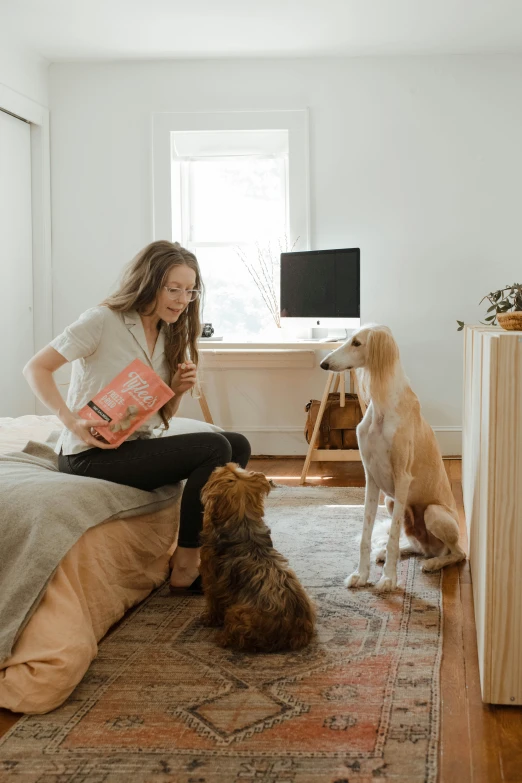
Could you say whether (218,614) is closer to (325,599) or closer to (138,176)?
(325,599)

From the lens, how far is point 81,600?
2.15 m

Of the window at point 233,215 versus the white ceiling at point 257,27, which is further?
the window at point 233,215

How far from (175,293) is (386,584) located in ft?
3.90

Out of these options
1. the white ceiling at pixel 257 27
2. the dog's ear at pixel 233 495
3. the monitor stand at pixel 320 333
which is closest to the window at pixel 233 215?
the monitor stand at pixel 320 333

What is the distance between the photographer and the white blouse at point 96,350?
8.07 feet

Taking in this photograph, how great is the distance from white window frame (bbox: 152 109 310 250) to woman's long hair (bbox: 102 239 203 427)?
287 centimetres

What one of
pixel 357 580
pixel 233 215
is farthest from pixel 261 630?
pixel 233 215

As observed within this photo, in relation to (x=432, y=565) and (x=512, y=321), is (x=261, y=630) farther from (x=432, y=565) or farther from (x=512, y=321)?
(x=512, y=321)

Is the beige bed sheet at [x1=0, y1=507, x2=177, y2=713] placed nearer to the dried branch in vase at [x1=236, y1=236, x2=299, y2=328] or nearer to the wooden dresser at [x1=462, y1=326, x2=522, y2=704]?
the wooden dresser at [x1=462, y1=326, x2=522, y2=704]

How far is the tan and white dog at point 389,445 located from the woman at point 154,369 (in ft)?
1.70

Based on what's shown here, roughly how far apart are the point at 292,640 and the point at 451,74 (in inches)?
169

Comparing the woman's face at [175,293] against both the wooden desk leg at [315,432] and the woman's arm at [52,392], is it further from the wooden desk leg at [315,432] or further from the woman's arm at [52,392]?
the wooden desk leg at [315,432]

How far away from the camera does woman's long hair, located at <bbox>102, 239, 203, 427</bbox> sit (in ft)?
8.41

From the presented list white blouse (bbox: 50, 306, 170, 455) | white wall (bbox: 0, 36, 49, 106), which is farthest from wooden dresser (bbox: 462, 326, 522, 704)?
white wall (bbox: 0, 36, 49, 106)
